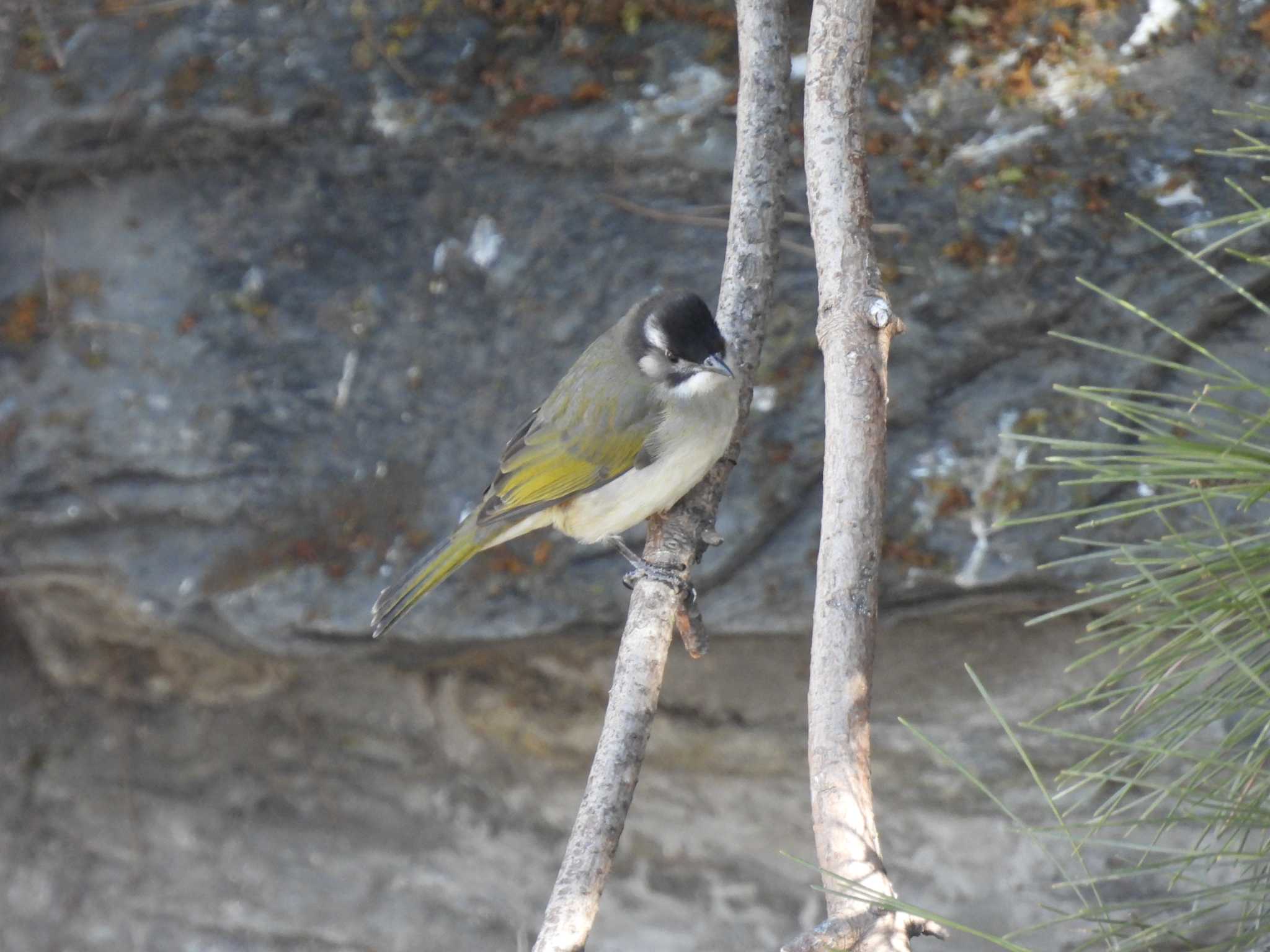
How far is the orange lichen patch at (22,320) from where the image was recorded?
196 inches

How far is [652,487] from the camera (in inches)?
153

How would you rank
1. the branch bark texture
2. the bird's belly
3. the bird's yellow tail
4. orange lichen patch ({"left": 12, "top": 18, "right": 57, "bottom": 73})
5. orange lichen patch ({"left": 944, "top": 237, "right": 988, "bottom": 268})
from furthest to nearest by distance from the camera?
orange lichen patch ({"left": 12, "top": 18, "right": 57, "bottom": 73})
orange lichen patch ({"left": 944, "top": 237, "right": 988, "bottom": 268})
the bird's yellow tail
the bird's belly
the branch bark texture

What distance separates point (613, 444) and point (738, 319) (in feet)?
2.40

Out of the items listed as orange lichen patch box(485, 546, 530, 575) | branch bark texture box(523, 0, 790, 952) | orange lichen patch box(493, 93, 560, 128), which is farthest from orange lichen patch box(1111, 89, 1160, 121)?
orange lichen patch box(485, 546, 530, 575)

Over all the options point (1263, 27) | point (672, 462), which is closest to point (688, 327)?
point (672, 462)

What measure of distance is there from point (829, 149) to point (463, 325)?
2144 millimetres

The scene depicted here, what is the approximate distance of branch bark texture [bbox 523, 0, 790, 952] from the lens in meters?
2.85

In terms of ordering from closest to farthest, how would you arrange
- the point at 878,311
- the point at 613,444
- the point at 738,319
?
the point at 878,311
the point at 738,319
the point at 613,444

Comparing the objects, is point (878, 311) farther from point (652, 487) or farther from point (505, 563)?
point (505, 563)

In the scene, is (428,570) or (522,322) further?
(522,322)

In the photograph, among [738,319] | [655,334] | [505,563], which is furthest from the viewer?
[505,563]

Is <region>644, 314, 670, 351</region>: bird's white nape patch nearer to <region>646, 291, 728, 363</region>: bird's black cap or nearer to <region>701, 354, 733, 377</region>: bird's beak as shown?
<region>646, 291, 728, 363</region>: bird's black cap

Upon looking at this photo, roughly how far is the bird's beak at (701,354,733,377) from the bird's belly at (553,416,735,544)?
8.7 inches

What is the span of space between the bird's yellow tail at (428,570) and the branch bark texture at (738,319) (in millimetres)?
610
